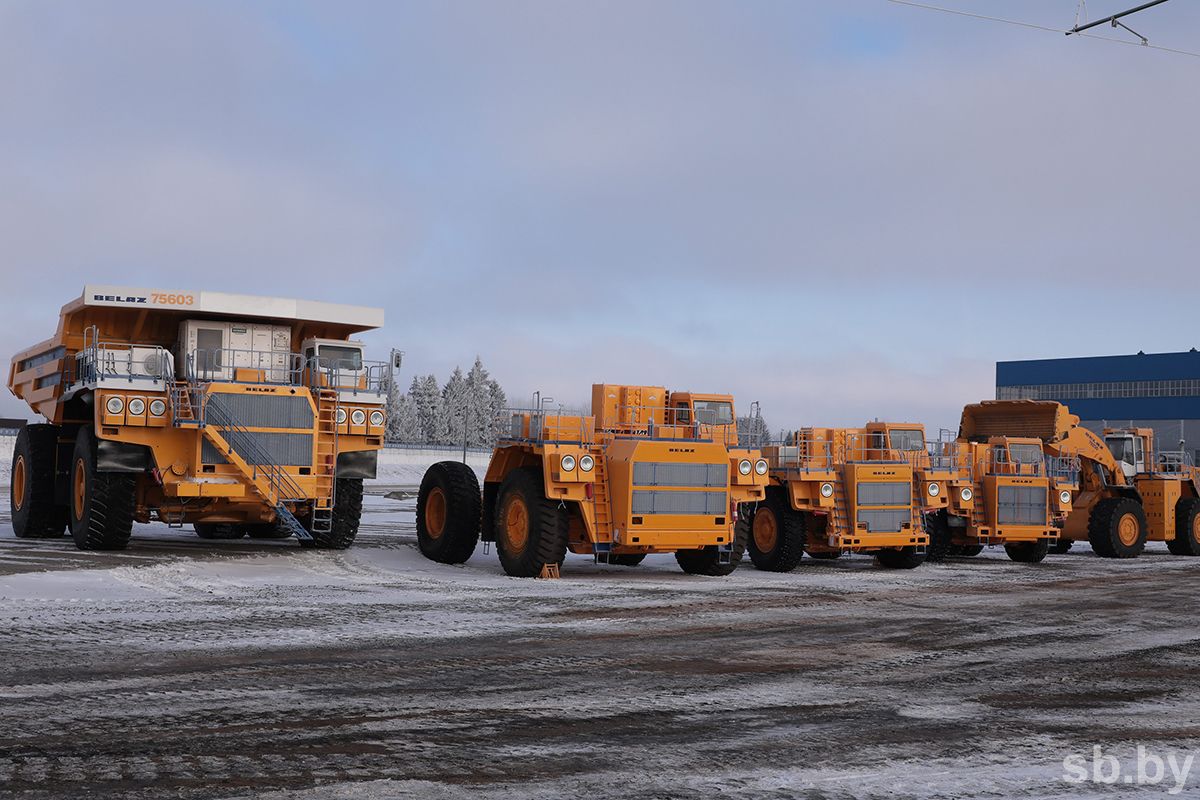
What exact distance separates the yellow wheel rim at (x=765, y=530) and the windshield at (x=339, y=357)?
22.9 ft

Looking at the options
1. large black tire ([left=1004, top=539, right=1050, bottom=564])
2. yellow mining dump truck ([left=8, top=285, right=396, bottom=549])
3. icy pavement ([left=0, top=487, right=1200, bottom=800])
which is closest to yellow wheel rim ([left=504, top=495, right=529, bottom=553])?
icy pavement ([left=0, top=487, right=1200, bottom=800])

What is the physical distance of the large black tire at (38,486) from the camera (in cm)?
2269

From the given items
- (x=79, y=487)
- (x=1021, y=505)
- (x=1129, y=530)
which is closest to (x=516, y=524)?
(x=79, y=487)

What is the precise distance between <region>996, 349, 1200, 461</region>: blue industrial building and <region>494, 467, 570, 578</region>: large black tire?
70.9 m

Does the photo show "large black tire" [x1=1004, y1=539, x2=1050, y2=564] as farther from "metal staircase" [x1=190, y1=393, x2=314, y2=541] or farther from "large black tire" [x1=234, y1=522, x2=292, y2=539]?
"large black tire" [x1=234, y1=522, x2=292, y2=539]

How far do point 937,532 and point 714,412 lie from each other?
642cm

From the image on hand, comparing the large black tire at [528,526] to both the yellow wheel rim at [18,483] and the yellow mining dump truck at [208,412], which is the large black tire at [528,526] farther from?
the yellow wheel rim at [18,483]

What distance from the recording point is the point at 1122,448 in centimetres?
2819

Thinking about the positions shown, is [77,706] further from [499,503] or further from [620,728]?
[499,503]

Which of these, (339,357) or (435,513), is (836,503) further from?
(339,357)

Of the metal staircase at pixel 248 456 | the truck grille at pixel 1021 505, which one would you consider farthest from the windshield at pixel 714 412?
the truck grille at pixel 1021 505

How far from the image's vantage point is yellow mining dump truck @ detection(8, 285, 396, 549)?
18969 mm

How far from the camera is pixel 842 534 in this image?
21422 mm

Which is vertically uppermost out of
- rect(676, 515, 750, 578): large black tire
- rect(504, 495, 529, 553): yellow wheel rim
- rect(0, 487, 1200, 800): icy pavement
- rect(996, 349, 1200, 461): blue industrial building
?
rect(996, 349, 1200, 461): blue industrial building
